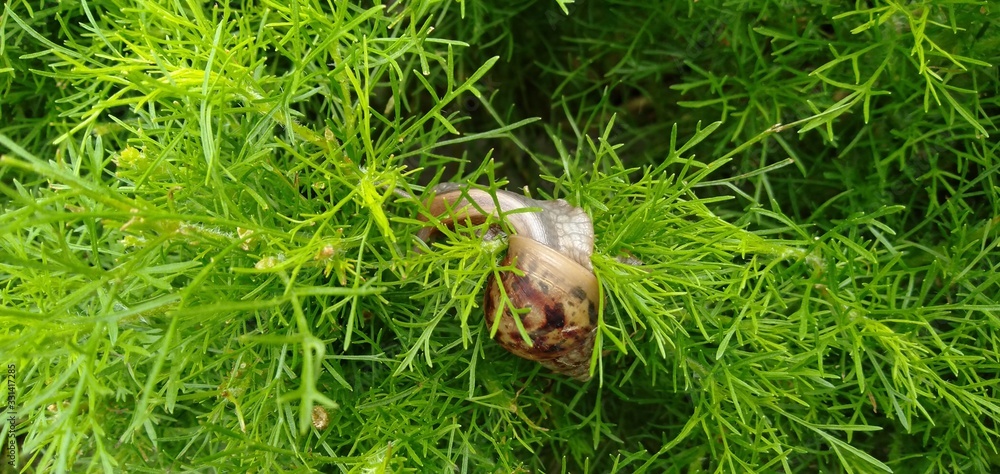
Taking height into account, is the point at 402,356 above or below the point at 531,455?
above

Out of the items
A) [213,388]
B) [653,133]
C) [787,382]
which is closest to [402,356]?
[213,388]

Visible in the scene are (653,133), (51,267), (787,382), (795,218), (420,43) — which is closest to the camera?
(51,267)

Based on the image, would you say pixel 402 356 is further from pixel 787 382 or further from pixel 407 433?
pixel 787 382
